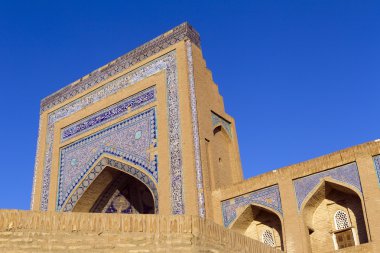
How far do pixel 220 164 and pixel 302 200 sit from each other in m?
1.85

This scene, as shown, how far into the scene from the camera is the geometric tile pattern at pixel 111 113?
8254mm

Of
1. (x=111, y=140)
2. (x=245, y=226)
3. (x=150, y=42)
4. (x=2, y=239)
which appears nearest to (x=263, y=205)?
(x=245, y=226)

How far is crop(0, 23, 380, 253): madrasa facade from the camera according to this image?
18.2 ft

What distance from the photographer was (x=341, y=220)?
628 cm

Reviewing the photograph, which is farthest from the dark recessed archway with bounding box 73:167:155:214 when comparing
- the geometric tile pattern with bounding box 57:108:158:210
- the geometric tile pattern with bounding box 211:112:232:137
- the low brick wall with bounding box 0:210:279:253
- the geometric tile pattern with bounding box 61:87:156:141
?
the low brick wall with bounding box 0:210:279:253

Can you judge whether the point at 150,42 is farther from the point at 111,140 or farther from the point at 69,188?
the point at 69,188

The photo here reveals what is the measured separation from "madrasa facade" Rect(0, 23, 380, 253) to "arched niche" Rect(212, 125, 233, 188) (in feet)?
0.07

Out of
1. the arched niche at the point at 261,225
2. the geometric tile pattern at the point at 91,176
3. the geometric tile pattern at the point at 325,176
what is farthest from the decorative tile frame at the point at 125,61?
the geometric tile pattern at the point at 325,176

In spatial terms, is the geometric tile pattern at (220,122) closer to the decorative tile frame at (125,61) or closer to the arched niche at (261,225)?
the decorative tile frame at (125,61)

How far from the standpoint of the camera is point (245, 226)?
6.93 metres

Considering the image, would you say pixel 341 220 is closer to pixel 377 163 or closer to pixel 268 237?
pixel 377 163

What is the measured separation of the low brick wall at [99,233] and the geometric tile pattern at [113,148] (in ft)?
14.3

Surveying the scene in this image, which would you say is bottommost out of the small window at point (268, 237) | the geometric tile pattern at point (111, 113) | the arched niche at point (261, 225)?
the small window at point (268, 237)

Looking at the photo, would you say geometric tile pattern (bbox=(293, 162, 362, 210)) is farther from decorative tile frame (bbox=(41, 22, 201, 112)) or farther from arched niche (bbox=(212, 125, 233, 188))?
decorative tile frame (bbox=(41, 22, 201, 112))
